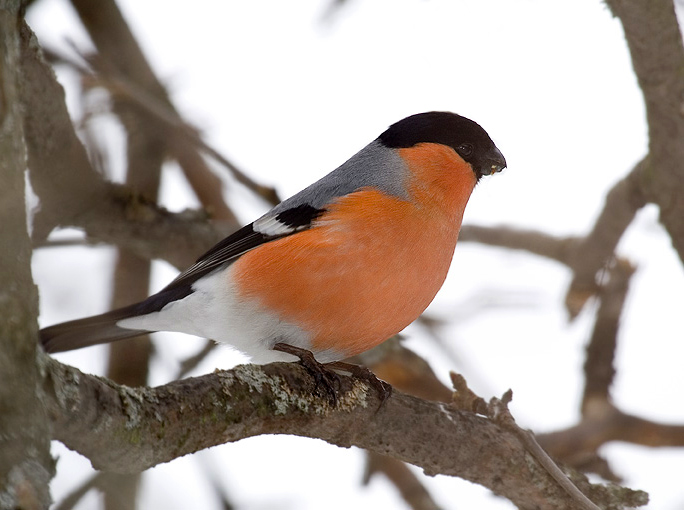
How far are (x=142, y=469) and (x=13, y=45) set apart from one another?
4.14 feet

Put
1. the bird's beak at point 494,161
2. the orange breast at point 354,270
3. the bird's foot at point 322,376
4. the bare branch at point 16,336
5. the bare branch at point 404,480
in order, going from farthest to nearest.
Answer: the bare branch at point 404,480 < the bird's beak at point 494,161 < the orange breast at point 354,270 < the bird's foot at point 322,376 < the bare branch at point 16,336

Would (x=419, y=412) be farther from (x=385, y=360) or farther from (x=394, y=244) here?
(x=385, y=360)

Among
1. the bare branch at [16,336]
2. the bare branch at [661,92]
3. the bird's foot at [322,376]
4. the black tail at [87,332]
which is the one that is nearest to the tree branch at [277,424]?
the bird's foot at [322,376]

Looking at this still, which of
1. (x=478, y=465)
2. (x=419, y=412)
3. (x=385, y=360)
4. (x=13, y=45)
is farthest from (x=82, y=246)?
(x=13, y=45)

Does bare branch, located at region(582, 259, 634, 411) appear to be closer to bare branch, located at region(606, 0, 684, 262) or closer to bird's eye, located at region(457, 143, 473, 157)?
bare branch, located at region(606, 0, 684, 262)

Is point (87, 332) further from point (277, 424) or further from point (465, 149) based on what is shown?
point (465, 149)

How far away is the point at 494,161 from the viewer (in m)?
4.12

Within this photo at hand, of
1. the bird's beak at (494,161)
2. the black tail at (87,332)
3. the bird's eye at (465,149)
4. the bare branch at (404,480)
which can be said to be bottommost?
the bare branch at (404,480)

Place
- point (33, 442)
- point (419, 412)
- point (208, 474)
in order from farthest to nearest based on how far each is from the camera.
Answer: point (208, 474) < point (419, 412) < point (33, 442)

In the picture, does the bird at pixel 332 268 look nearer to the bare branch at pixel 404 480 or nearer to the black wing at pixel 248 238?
the black wing at pixel 248 238

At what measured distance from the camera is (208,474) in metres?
3.65

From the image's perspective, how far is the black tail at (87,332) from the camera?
12.6ft

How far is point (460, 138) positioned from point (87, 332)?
2.22 m

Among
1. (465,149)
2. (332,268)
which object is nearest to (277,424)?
(332,268)
